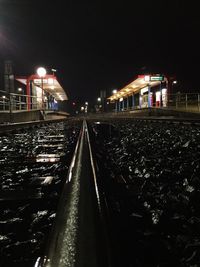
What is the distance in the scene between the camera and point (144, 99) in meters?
48.6

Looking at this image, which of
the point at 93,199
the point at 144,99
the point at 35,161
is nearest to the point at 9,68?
the point at 35,161

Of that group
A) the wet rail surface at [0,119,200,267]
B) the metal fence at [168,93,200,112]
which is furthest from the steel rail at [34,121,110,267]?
the metal fence at [168,93,200,112]

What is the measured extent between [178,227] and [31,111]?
2372 centimetres

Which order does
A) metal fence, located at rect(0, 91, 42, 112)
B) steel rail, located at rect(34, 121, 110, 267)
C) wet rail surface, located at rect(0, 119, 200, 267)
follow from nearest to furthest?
1. steel rail, located at rect(34, 121, 110, 267)
2. wet rail surface, located at rect(0, 119, 200, 267)
3. metal fence, located at rect(0, 91, 42, 112)

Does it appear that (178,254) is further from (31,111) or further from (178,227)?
(31,111)

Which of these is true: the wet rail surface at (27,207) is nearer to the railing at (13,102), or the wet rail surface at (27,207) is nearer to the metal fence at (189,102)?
the railing at (13,102)

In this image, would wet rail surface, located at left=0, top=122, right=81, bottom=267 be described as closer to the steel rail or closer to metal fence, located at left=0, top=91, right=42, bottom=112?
the steel rail

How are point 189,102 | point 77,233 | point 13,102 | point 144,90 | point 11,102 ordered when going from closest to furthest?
1. point 77,233
2. point 11,102
3. point 13,102
4. point 189,102
5. point 144,90

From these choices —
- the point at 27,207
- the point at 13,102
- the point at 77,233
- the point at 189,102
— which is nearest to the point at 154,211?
the point at 77,233

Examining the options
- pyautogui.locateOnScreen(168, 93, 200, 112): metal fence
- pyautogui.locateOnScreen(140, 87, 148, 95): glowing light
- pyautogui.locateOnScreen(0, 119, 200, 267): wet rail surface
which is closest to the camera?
pyautogui.locateOnScreen(0, 119, 200, 267): wet rail surface

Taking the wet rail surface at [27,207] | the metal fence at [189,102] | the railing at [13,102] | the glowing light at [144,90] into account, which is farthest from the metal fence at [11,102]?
the glowing light at [144,90]

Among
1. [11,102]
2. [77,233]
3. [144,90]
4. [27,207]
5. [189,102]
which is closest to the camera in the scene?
[77,233]

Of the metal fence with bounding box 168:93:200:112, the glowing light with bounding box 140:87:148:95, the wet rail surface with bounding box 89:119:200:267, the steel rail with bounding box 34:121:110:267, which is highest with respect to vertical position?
the glowing light with bounding box 140:87:148:95

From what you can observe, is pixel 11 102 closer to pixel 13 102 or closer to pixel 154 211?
pixel 13 102
